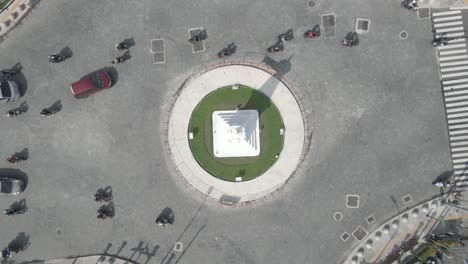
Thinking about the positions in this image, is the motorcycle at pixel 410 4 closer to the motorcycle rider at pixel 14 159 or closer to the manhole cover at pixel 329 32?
the manhole cover at pixel 329 32

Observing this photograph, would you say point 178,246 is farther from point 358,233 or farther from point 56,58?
point 56,58

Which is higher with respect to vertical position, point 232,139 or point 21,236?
point 232,139

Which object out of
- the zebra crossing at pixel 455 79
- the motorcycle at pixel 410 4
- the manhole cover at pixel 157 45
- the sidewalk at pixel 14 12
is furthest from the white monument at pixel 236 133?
the sidewalk at pixel 14 12

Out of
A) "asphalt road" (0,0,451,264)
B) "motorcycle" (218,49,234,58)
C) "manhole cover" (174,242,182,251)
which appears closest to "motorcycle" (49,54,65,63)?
"asphalt road" (0,0,451,264)

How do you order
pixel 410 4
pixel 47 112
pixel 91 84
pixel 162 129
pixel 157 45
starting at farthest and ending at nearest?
pixel 157 45 → pixel 162 129 → pixel 47 112 → pixel 410 4 → pixel 91 84

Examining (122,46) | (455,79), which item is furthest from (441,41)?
(122,46)

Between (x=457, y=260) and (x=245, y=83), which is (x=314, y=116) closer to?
(x=245, y=83)

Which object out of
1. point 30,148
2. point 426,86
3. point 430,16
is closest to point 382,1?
point 430,16
